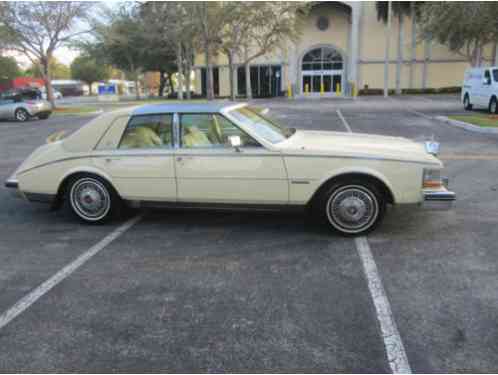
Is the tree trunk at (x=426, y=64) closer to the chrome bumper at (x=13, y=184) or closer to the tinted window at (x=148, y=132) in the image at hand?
the tinted window at (x=148, y=132)

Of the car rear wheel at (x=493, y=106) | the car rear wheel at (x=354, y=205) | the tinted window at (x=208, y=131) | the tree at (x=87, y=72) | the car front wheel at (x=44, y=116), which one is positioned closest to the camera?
the car rear wheel at (x=354, y=205)

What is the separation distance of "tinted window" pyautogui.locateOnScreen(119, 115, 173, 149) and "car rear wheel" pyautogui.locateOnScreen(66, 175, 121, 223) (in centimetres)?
57

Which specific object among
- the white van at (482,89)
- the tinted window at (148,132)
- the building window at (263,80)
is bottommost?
the tinted window at (148,132)

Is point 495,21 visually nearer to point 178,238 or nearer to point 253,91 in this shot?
point 178,238

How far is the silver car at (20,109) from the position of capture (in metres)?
21.7

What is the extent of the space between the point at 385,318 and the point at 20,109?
22812 millimetres

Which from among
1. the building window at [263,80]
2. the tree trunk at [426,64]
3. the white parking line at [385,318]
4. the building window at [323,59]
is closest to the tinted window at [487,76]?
the white parking line at [385,318]

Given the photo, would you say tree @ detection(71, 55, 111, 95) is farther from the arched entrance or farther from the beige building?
the arched entrance

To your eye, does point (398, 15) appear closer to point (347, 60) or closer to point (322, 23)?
point (347, 60)

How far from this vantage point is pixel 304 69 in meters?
45.2

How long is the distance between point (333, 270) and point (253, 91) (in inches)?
1713

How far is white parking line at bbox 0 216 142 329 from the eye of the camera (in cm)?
343

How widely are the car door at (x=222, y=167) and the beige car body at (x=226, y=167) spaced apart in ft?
0.04

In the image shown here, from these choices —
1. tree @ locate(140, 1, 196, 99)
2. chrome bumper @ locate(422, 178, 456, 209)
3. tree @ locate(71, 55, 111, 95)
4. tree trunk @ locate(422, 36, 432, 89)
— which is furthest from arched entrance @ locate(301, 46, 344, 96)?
tree @ locate(71, 55, 111, 95)
